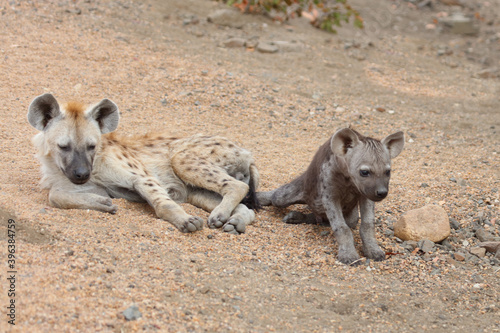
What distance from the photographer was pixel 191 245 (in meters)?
3.52

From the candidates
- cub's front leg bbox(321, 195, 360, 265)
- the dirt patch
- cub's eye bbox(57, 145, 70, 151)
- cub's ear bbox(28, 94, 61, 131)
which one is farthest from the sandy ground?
cub's ear bbox(28, 94, 61, 131)

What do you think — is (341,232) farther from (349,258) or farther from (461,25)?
(461,25)

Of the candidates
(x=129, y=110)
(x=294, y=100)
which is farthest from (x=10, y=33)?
(x=294, y=100)

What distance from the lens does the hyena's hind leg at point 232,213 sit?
391cm

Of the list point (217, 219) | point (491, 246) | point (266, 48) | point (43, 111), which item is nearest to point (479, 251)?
point (491, 246)

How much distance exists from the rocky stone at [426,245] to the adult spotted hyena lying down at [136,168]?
1.18 m

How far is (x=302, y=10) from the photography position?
30.9 ft

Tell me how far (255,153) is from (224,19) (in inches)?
144

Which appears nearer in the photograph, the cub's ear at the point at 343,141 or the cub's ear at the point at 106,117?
the cub's ear at the point at 343,141

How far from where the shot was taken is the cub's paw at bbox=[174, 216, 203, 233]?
3699 mm

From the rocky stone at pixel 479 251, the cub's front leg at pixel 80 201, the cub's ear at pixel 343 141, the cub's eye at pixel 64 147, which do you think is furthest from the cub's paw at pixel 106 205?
the rocky stone at pixel 479 251

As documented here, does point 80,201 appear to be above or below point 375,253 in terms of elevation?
above

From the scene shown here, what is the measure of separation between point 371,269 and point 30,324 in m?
2.04

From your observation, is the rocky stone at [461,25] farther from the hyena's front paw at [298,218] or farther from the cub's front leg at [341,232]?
the cub's front leg at [341,232]
